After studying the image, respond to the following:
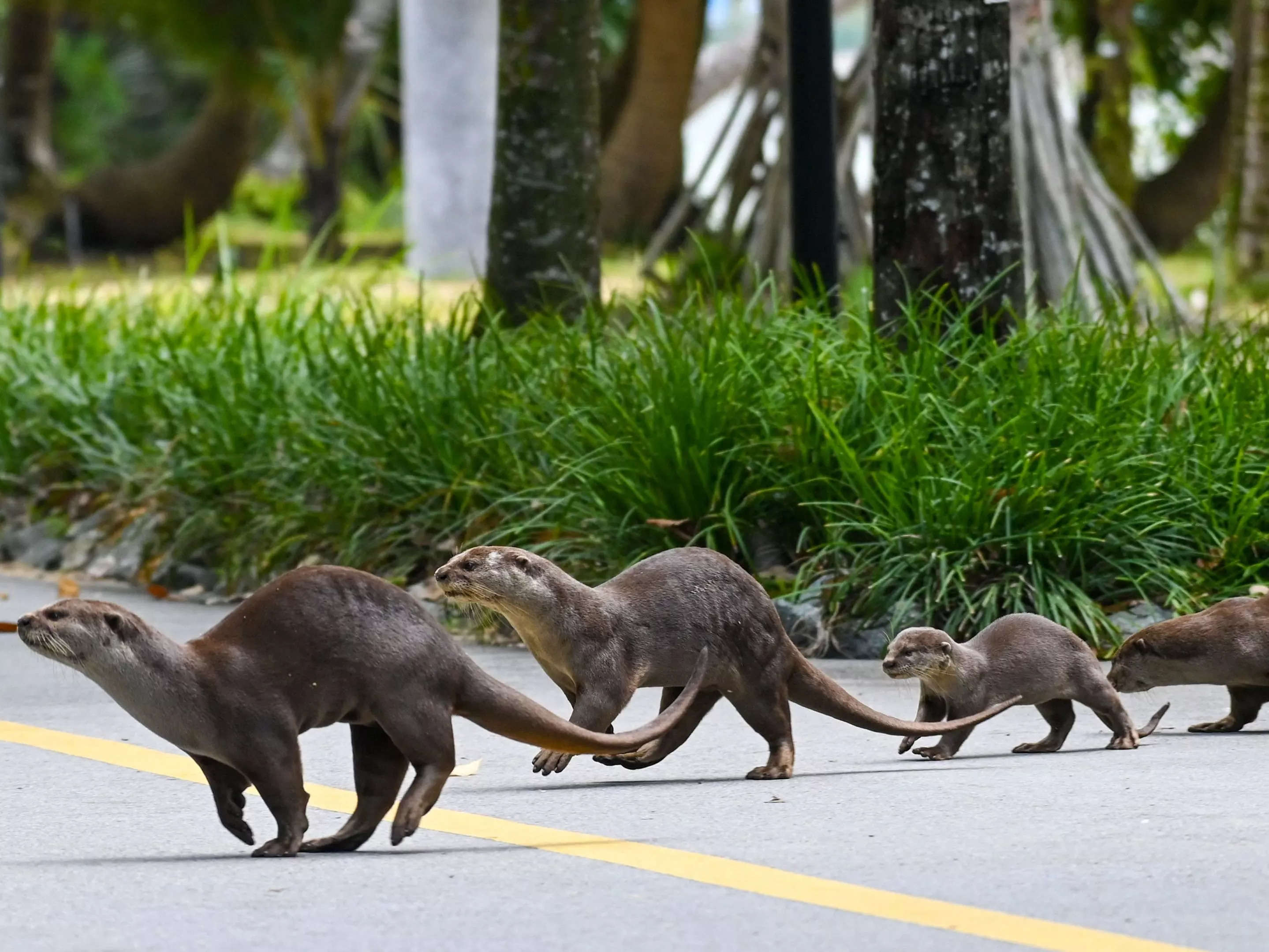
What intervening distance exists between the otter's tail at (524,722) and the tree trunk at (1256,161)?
43.4 feet

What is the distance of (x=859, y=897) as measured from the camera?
4.03 metres

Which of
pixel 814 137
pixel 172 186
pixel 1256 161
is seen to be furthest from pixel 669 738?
pixel 172 186

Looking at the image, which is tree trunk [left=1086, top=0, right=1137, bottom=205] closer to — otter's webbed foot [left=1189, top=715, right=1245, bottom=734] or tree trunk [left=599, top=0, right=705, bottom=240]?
tree trunk [left=599, top=0, right=705, bottom=240]

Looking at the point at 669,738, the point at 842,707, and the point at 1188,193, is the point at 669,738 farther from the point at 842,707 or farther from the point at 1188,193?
the point at 1188,193

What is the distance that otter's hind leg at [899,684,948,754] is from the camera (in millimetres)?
5582

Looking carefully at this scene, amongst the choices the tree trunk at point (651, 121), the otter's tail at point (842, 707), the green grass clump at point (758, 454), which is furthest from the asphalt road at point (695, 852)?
the tree trunk at point (651, 121)

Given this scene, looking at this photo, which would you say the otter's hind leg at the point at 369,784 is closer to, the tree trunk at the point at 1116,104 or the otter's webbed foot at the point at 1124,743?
the otter's webbed foot at the point at 1124,743

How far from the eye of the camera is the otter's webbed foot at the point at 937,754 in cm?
554

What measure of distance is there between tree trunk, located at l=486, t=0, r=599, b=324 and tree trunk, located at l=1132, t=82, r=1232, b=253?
56.8 ft

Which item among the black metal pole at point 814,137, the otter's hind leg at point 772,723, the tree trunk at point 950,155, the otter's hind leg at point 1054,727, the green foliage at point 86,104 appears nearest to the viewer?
the otter's hind leg at point 772,723

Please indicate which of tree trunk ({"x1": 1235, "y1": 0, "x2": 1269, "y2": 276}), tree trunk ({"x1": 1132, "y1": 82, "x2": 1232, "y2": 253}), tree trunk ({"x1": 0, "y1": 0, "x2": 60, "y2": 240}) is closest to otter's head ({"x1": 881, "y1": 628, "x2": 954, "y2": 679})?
tree trunk ({"x1": 1235, "y1": 0, "x2": 1269, "y2": 276})

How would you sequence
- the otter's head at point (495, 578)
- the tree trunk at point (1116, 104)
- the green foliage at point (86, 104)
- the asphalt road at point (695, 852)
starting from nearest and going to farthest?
the asphalt road at point (695, 852), the otter's head at point (495, 578), the tree trunk at point (1116, 104), the green foliage at point (86, 104)

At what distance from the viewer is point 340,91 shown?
26.5 m

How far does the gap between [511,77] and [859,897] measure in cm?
642
